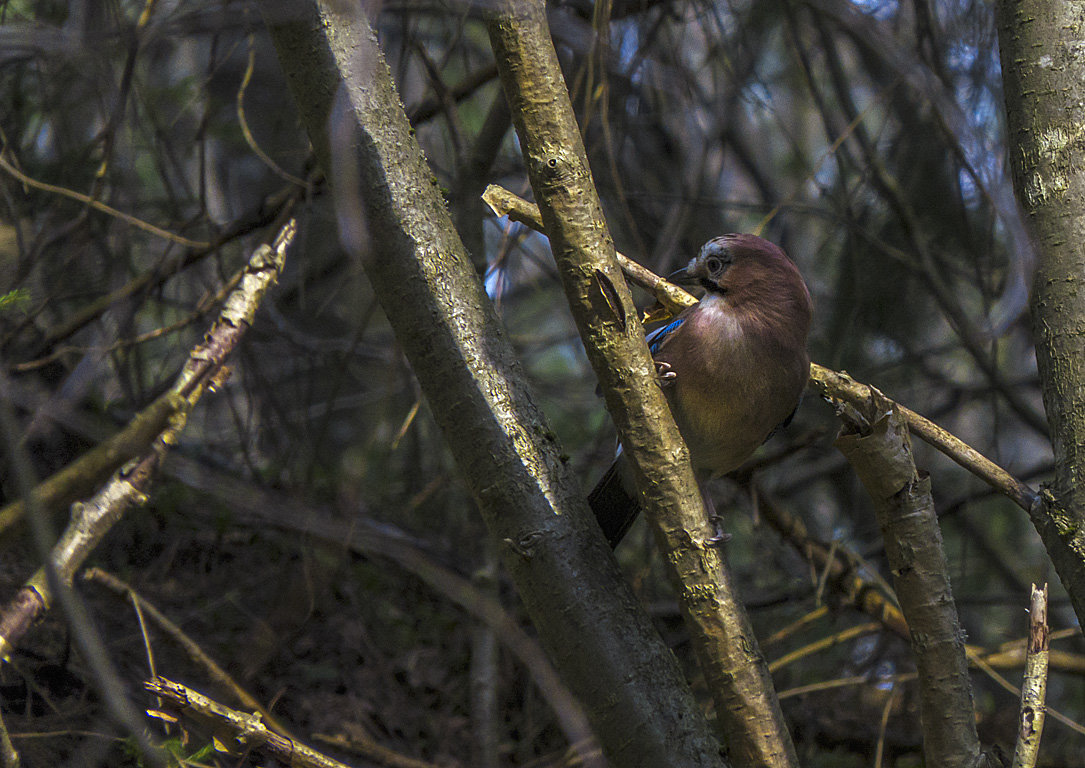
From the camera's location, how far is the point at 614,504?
127 inches

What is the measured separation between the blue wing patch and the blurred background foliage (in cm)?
46

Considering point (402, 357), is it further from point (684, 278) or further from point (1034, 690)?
point (1034, 690)

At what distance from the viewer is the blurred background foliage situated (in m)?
3.13

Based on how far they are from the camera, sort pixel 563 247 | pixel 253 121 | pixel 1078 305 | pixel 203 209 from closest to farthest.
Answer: pixel 563 247 < pixel 1078 305 < pixel 203 209 < pixel 253 121

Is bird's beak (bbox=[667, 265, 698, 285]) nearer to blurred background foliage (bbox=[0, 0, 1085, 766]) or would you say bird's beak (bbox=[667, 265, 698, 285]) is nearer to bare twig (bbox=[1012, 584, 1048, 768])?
blurred background foliage (bbox=[0, 0, 1085, 766])

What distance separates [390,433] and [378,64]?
7.82ft

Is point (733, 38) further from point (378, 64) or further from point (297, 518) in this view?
point (297, 518)

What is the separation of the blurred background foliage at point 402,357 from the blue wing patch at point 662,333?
46 centimetres

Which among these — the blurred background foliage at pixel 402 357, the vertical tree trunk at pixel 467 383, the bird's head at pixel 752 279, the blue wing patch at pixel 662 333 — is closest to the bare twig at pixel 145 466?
the blurred background foliage at pixel 402 357

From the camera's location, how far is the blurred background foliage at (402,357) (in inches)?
123

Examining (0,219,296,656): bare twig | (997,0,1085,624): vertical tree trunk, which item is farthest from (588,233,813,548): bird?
(0,219,296,656): bare twig

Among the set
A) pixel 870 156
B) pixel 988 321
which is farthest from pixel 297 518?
pixel 988 321

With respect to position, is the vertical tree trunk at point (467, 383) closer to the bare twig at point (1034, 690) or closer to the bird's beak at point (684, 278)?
the bare twig at point (1034, 690)

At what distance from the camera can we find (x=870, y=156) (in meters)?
3.72
